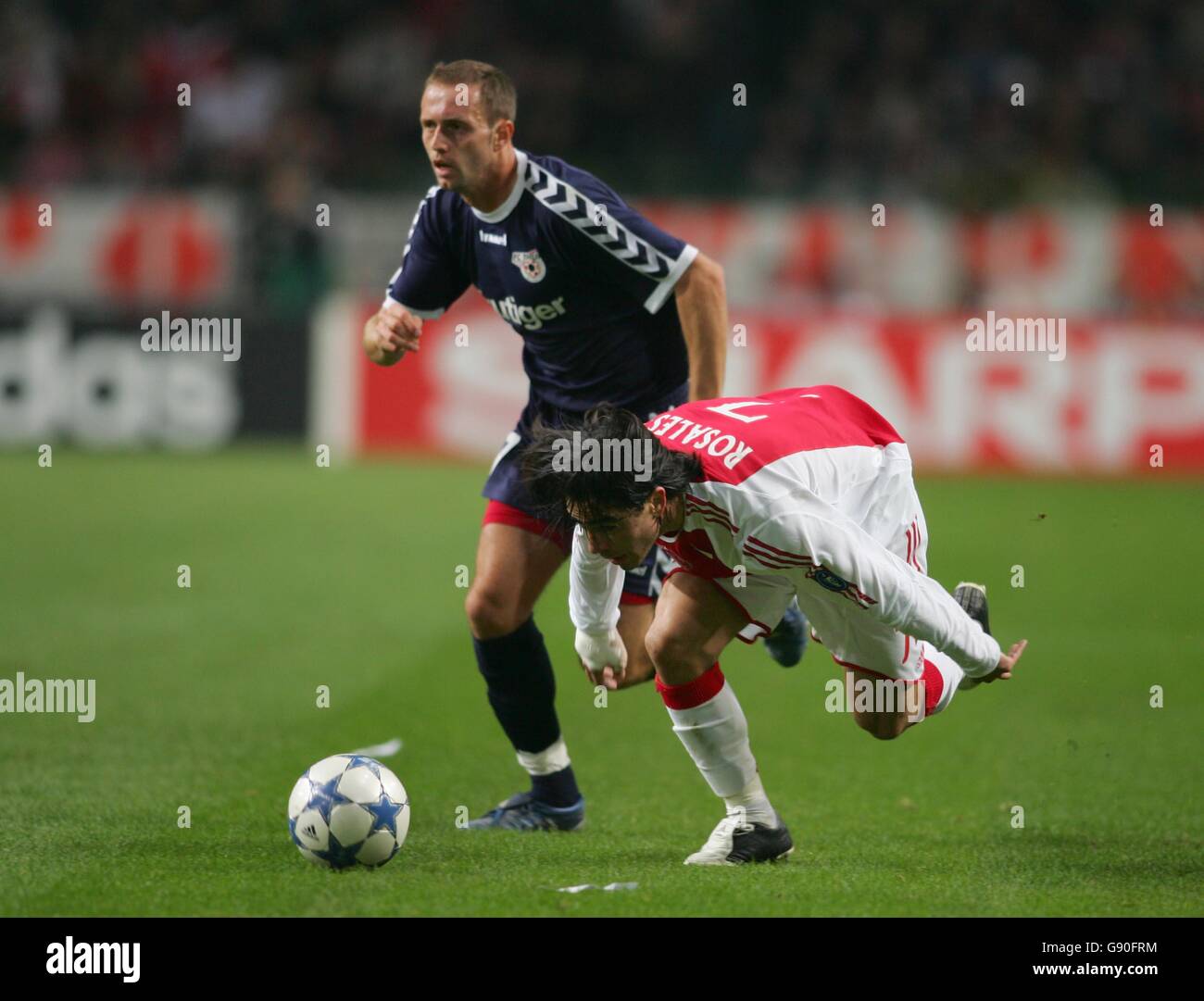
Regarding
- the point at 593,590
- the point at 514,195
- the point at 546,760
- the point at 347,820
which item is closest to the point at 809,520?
the point at 593,590

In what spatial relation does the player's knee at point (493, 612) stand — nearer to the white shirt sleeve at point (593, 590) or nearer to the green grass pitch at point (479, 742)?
the white shirt sleeve at point (593, 590)

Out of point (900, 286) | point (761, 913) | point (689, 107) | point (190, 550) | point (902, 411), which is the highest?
point (689, 107)

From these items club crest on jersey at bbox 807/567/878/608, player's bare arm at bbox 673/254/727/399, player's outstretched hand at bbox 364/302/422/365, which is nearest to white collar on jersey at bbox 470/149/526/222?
player's outstretched hand at bbox 364/302/422/365

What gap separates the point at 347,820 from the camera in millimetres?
4723

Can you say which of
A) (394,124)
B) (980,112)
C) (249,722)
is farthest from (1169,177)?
(249,722)

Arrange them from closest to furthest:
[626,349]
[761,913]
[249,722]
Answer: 1. [761,913]
2. [626,349]
3. [249,722]

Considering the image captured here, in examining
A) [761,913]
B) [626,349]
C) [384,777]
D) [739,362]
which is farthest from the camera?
[739,362]

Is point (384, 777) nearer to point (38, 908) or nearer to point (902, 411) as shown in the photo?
point (38, 908)

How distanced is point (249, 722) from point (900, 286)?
1197cm

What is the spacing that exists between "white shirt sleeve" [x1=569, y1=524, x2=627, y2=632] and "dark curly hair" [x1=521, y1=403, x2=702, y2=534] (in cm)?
54

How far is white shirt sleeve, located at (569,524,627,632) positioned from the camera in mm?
5152

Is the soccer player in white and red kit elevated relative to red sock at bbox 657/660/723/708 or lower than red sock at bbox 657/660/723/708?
elevated

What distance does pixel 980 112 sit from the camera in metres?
18.7

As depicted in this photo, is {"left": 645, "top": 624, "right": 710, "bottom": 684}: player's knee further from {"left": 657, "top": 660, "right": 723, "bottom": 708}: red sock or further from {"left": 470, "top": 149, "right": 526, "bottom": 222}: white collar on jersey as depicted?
{"left": 470, "top": 149, "right": 526, "bottom": 222}: white collar on jersey
